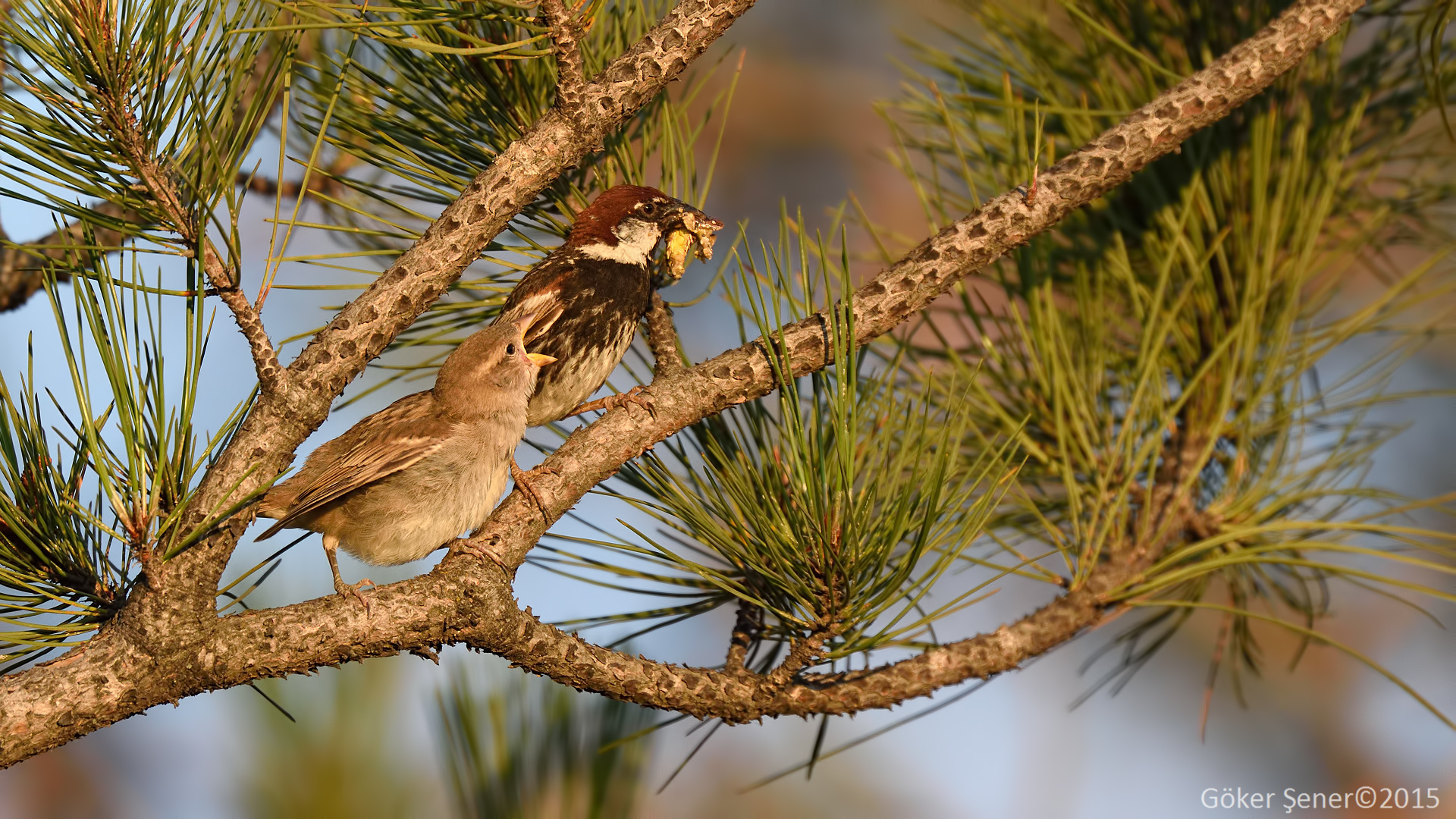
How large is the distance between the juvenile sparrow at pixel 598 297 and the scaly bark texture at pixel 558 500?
751mm

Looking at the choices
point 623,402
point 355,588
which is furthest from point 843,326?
point 355,588

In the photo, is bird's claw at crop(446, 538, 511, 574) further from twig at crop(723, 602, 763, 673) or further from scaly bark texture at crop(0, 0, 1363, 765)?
twig at crop(723, 602, 763, 673)

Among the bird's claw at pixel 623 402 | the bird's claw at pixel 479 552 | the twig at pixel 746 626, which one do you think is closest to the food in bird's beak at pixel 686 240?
the bird's claw at pixel 623 402

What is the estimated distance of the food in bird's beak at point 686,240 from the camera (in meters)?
2.37

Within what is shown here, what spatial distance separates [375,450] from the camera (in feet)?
7.30

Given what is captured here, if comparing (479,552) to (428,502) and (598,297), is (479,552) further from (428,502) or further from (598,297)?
(598,297)

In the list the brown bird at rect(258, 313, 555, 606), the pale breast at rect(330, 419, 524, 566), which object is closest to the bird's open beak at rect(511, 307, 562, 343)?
the brown bird at rect(258, 313, 555, 606)

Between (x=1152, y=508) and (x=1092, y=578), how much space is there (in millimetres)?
244

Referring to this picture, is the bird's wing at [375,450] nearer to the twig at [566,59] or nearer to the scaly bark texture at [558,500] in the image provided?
the scaly bark texture at [558,500]

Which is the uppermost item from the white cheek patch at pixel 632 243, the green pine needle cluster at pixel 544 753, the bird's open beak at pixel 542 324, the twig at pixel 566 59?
the white cheek patch at pixel 632 243

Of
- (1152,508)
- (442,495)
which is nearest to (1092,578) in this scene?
(1152,508)

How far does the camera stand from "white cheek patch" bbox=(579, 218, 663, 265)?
8.62 ft

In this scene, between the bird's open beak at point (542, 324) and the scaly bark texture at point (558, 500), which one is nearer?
the scaly bark texture at point (558, 500)

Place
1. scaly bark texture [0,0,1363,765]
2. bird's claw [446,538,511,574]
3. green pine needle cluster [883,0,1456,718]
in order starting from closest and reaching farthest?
1. scaly bark texture [0,0,1363,765]
2. bird's claw [446,538,511,574]
3. green pine needle cluster [883,0,1456,718]
